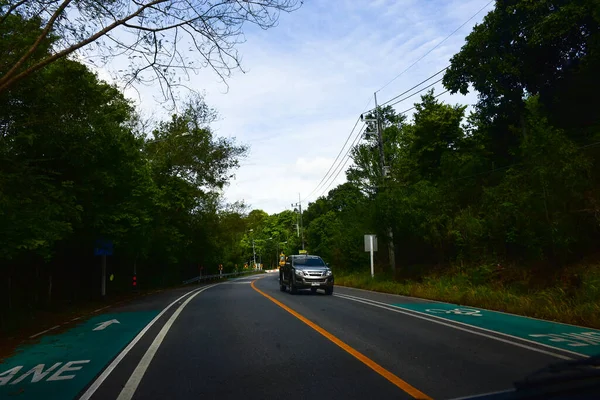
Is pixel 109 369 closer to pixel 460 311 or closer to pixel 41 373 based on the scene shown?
pixel 41 373

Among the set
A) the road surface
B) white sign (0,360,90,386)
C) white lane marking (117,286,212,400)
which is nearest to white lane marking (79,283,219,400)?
the road surface

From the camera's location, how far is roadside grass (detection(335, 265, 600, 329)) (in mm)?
11375

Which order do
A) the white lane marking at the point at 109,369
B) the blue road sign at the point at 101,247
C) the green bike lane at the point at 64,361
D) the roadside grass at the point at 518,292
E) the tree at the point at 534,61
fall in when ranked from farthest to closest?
the tree at the point at 534,61 → the blue road sign at the point at 101,247 → the roadside grass at the point at 518,292 → the green bike lane at the point at 64,361 → the white lane marking at the point at 109,369

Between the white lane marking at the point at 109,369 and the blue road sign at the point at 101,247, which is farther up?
the blue road sign at the point at 101,247

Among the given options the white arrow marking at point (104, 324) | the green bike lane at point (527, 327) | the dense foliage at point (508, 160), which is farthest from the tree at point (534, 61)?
the white arrow marking at point (104, 324)

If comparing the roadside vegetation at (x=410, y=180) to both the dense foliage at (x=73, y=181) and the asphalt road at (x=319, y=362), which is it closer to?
the dense foliage at (x=73, y=181)

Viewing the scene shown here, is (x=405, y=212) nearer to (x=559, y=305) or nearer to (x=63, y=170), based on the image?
(x=559, y=305)

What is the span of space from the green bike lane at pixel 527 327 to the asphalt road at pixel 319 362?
0.80m

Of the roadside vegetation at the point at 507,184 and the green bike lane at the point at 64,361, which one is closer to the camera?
the green bike lane at the point at 64,361

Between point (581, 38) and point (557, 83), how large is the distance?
2679 mm

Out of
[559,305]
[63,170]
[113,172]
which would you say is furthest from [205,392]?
[113,172]

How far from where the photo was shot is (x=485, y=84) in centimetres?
2627

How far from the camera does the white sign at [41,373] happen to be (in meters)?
6.57

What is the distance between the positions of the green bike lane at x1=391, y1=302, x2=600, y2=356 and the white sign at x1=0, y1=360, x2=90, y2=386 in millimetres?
7758
